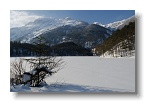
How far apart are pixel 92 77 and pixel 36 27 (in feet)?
2.84

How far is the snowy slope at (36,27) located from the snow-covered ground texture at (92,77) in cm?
41

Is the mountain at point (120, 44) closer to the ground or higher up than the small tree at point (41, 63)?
higher up

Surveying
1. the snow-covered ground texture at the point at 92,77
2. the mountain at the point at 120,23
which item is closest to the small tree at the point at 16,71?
the snow-covered ground texture at the point at 92,77

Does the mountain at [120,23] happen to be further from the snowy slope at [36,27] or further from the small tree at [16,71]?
the small tree at [16,71]

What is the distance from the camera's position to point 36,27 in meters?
4.94

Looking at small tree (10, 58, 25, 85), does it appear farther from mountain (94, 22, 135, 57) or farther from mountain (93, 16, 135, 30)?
mountain (93, 16, 135, 30)

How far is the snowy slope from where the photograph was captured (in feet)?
16.1

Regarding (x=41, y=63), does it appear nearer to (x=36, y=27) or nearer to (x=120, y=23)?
(x=36, y=27)

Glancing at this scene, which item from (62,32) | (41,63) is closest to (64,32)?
(62,32)

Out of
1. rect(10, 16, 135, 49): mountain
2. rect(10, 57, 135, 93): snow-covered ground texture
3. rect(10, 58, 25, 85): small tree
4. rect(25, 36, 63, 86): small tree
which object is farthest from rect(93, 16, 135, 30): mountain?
rect(10, 58, 25, 85): small tree

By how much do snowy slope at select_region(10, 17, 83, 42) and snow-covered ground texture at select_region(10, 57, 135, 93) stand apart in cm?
41

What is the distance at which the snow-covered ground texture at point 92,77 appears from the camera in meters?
4.87

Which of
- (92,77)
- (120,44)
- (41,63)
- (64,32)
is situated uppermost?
(64,32)

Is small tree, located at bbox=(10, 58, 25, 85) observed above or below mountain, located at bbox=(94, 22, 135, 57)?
below
